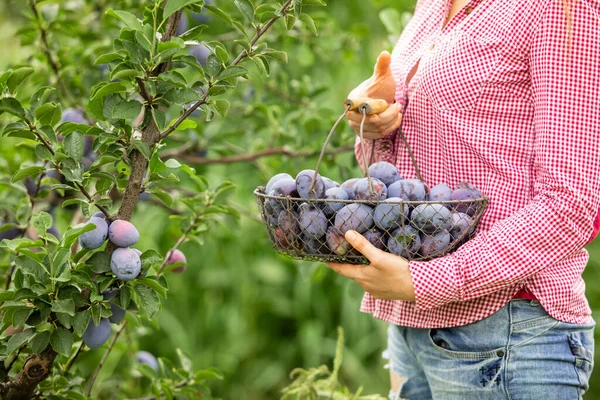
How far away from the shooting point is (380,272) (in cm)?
96

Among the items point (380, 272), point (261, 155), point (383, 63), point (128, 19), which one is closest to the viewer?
point (128, 19)

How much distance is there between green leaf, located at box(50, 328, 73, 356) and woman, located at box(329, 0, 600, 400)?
0.39m

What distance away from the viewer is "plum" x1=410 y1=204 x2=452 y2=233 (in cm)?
91

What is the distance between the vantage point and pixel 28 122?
3.09 ft

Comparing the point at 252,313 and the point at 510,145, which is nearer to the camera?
the point at 510,145

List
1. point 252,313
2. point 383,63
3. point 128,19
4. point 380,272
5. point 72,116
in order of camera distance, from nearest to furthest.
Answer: point 128,19 → point 380,272 → point 383,63 → point 72,116 → point 252,313

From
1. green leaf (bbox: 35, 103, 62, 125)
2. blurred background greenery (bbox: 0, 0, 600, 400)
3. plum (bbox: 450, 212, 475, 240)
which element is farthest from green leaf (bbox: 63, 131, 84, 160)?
blurred background greenery (bbox: 0, 0, 600, 400)

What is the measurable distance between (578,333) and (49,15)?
49.8 inches

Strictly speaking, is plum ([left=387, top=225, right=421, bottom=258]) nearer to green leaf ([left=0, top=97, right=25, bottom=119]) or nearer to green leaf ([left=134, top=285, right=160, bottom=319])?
green leaf ([left=134, top=285, right=160, bottom=319])

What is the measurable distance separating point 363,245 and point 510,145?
0.93 ft

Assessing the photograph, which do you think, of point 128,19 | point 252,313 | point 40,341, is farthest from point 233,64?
point 252,313

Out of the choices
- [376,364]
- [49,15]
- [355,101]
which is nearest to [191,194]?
[49,15]

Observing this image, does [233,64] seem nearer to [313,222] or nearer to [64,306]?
[313,222]

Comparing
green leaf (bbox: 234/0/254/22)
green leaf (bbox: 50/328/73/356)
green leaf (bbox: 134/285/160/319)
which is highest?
green leaf (bbox: 234/0/254/22)
